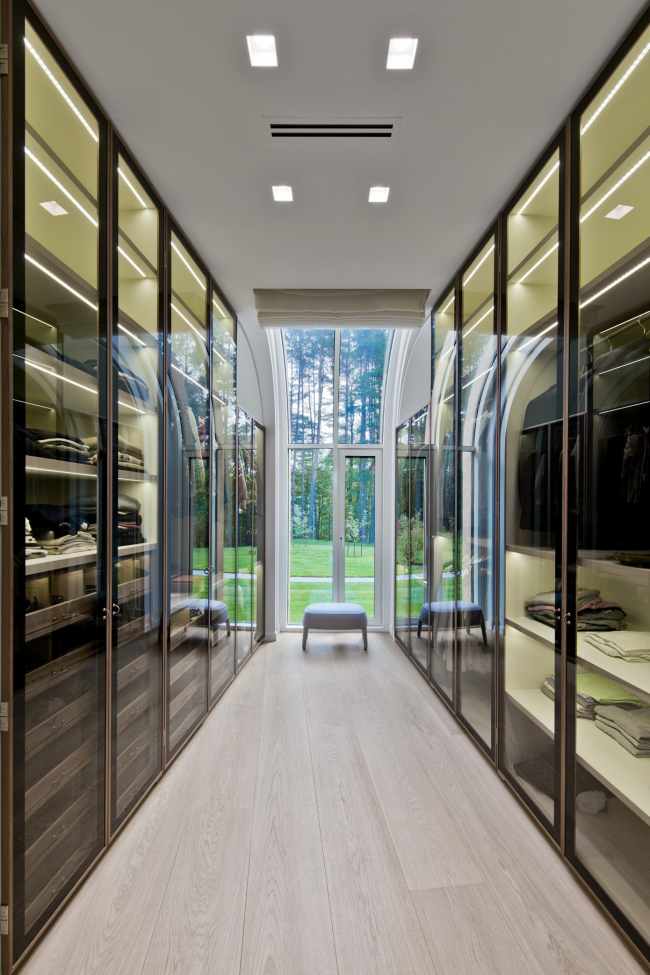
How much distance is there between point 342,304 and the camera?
4090 millimetres

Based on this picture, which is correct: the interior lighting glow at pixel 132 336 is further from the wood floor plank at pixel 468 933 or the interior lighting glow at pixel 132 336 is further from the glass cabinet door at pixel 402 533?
the glass cabinet door at pixel 402 533

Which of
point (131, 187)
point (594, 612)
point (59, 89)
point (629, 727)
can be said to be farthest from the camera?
point (131, 187)

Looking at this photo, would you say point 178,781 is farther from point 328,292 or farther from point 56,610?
point 328,292

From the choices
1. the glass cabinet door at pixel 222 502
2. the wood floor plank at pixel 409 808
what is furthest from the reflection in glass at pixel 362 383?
the wood floor plank at pixel 409 808

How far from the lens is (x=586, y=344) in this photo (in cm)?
192

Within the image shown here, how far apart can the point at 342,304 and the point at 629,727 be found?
11.0 feet

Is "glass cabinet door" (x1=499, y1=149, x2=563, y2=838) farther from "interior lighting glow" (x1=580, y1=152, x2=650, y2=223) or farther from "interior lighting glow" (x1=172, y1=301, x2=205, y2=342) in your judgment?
"interior lighting glow" (x1=172, y1=301, x2=205, y2=342)

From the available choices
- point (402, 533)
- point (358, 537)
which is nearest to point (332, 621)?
point (402, 533)

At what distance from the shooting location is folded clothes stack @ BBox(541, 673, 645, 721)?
169 centimetres

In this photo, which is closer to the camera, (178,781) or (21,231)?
(21,231)

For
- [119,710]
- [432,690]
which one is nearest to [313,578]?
→ [432,690]

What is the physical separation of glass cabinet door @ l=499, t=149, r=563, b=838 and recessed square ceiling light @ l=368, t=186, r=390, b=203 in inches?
25.2

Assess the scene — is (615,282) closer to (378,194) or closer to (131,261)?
(378,194)

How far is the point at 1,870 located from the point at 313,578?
15.7 feet
